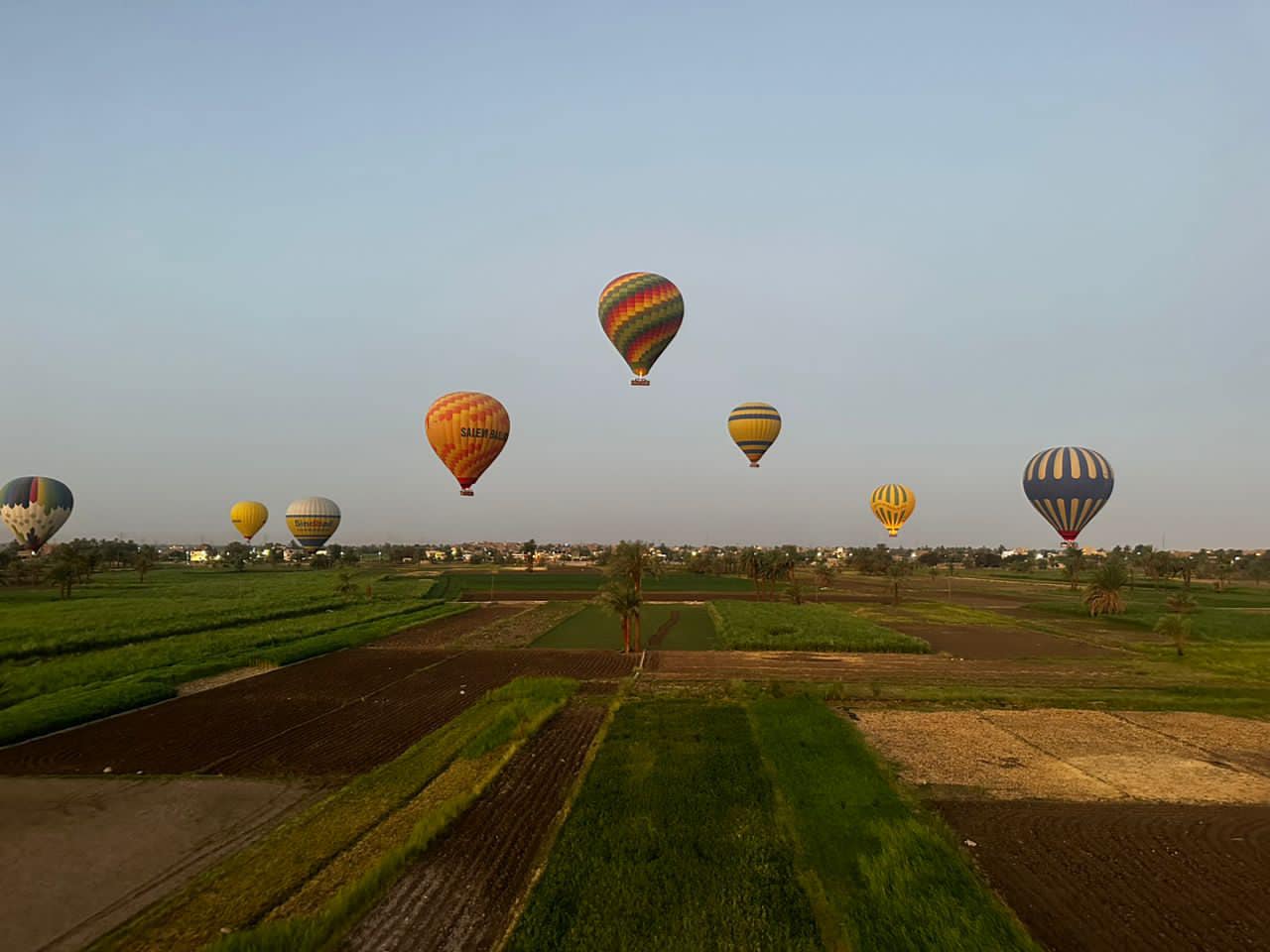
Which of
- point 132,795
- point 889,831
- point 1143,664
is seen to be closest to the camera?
point 889,831

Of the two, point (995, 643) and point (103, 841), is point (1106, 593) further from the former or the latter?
point (103, 841)

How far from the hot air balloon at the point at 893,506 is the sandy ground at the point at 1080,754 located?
64017 mm

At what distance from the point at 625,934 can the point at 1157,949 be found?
460 inches

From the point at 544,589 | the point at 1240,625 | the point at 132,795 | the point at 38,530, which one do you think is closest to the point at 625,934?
the point at 132,795

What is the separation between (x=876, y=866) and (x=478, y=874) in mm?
10474

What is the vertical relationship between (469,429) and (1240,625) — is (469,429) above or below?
above

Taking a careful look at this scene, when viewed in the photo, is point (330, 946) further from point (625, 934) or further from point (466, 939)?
point (625, 934)

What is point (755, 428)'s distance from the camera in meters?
69.9

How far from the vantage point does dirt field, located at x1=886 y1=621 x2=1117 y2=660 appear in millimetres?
49688

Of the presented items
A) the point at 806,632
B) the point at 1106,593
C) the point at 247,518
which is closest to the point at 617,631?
the point at 806,632

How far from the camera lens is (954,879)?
623 inches

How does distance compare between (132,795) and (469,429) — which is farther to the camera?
(469,429)

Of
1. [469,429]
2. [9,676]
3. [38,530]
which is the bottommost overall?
[9,676]

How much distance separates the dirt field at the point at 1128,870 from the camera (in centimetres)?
1426
